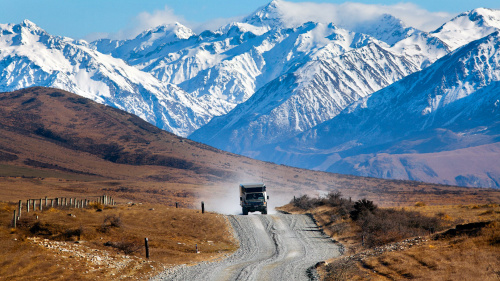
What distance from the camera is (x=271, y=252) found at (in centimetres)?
4097

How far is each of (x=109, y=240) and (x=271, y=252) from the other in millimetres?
10846

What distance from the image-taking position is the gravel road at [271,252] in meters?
31.9

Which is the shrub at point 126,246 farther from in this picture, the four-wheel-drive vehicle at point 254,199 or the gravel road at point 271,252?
the four-wheel-drive vehicle at point 254,199

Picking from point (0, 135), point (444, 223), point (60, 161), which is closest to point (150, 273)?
point (444, 223)

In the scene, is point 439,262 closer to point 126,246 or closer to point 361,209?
point 126,246

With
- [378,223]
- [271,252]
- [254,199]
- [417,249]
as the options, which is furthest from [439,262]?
[254,199]

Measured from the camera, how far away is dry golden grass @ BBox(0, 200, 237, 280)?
102 feet

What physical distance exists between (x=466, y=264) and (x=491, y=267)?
1263mm

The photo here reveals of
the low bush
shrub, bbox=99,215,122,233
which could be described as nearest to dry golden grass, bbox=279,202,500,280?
the low bush

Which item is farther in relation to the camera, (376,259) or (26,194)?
(26,194)

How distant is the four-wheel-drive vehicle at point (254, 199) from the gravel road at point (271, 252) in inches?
186

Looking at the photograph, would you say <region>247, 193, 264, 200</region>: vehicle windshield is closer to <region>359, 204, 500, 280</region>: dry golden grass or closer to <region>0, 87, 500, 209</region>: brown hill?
<region>359, 204, 500, 280</region>: dry golden grass

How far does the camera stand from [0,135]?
18600 cm

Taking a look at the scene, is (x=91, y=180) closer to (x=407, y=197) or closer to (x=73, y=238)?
(x=407, y=197)
